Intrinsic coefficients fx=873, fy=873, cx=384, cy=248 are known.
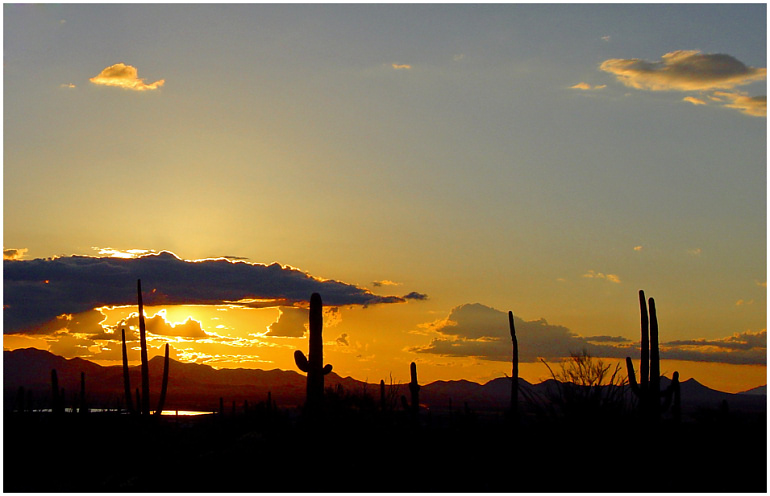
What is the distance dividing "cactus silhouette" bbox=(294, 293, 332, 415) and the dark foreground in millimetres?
690

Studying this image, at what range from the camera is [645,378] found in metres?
21.6

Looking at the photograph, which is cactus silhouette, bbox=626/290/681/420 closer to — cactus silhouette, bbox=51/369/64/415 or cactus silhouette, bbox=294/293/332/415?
cactus silhouette, bbox=294/293/332/415

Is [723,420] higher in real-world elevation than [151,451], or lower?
higher

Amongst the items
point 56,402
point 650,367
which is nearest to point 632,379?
point 650,367

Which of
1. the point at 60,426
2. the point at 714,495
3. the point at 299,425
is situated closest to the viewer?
the point at 714,495

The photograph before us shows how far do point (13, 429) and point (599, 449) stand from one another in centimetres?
1964

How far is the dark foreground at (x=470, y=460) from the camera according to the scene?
1335cm

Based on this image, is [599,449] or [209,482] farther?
[209,482]

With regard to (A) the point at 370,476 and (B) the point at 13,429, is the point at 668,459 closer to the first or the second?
(A) the point at 370,476

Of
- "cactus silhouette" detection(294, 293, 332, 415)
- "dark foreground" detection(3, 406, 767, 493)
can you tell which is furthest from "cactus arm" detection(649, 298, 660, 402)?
"cactus silhouette" detection(294, 293, 332, 415)

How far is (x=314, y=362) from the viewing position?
20797mm

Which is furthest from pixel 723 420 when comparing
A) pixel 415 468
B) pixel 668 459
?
pixel 415 468

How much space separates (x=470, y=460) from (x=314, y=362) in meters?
6.78

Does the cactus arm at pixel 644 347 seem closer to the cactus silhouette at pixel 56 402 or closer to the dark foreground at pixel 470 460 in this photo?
the dark foreground at pixel 470 460
